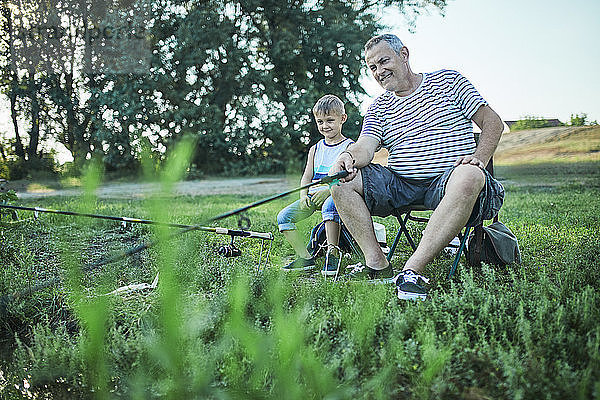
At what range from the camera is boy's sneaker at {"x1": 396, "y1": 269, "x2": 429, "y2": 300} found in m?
2.16

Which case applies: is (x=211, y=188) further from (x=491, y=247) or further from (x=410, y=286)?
(x=410, y=286)

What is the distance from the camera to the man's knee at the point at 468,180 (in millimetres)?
2293

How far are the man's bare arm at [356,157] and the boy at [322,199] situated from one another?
299mm

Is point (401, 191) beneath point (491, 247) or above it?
above

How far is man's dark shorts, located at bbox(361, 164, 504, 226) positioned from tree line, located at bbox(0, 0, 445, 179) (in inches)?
275

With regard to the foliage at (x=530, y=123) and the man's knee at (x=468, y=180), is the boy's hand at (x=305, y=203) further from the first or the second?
the foliage at (x=530, y=123)

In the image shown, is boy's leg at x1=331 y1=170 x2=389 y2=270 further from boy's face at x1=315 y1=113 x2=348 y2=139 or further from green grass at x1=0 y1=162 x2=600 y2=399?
boy's face at x1=315 y1=113 x2=348 y2=139

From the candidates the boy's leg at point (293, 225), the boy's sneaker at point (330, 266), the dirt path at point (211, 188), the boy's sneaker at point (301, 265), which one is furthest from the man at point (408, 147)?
the dirt path at point (211, 188)

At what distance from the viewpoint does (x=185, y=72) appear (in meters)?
11.3

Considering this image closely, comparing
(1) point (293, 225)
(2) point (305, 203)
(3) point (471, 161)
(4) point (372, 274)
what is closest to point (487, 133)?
(3) point (471, 161)

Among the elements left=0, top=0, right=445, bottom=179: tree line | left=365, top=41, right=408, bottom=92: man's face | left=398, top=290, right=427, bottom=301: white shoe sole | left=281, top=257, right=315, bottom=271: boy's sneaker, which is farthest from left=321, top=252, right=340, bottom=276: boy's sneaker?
left=0, top=0, right=445, bottom=179: tree line

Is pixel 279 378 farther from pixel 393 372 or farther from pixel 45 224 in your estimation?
pixel 45 224

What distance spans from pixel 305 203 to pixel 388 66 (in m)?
0.83

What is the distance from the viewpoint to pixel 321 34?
1170 centimetres
